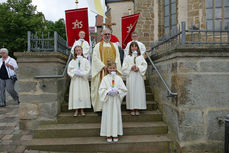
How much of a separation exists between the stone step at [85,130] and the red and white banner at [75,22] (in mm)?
2776

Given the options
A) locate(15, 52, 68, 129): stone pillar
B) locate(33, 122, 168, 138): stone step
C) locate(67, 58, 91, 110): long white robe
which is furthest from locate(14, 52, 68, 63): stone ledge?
locate(33, 122, 168, 138): stone step

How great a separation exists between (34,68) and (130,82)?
2.20m

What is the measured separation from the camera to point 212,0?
8.87 m

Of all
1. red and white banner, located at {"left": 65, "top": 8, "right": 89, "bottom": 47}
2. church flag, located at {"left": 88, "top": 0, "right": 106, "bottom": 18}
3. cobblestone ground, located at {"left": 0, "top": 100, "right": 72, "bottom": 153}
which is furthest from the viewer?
church flag, located at {"left": 88, "top": 0, "right": 106, "bottom": 18}

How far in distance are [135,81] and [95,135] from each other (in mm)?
1497

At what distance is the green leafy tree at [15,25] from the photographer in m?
19.8

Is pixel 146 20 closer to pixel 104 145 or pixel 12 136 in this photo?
pixel 104 145

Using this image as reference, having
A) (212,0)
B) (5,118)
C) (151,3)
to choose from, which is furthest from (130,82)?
(151,3)

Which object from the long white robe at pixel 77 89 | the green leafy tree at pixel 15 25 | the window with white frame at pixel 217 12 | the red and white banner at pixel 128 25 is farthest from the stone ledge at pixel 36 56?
the green leafy tree at pixel 15 25

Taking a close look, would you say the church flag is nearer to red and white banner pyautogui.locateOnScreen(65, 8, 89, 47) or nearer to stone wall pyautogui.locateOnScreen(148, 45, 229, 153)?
red and white banner pyautogui.locateOnScreen(65, 8, 89, 47)

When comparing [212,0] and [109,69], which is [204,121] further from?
[212,0]

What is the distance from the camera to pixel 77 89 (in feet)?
14.6

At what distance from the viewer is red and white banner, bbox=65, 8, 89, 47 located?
5520 millimetres

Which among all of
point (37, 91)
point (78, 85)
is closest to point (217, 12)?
point (78, 85)
